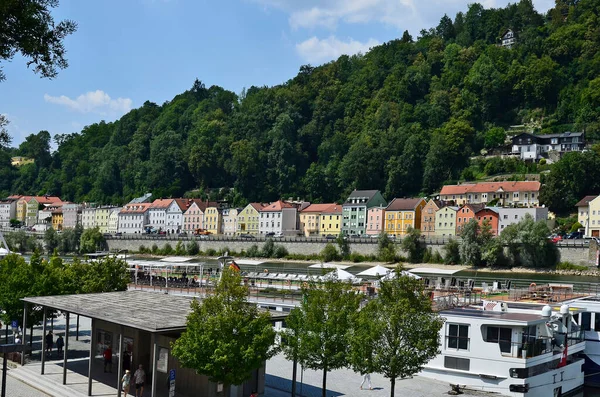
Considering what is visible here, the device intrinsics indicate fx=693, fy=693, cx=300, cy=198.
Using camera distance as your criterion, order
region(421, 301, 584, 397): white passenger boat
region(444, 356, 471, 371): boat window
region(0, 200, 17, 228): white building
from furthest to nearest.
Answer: region(0, 200, 17, 228): white building → region(444, 356, 471, 371): boat window → region(421, 301, 584, 397): white passenger boat

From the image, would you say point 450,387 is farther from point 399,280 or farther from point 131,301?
point 131,301

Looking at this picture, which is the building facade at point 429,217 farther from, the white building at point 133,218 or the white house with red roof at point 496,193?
the white building at point 133,218

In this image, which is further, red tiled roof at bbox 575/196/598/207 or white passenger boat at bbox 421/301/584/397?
red tiled roof at bbox 575/196/598/207

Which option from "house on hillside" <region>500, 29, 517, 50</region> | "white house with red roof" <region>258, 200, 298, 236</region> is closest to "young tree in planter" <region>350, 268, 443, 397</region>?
"white house with red roof" <region>258, 200, 298, 236</region>

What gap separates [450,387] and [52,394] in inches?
538

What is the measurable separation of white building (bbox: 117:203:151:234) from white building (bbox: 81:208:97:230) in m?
9.74

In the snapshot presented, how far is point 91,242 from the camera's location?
11206cm

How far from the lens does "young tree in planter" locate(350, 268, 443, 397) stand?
1950cm

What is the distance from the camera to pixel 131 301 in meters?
23.0

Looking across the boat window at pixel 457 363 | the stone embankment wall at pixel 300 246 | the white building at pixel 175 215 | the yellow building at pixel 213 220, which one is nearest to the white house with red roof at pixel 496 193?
the stone embankment wall at pixel 300 246

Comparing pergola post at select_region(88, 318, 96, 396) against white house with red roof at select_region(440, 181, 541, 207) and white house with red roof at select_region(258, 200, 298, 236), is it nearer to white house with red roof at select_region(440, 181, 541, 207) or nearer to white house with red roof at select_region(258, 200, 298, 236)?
white house with red roof at select_region(440, 181, 541, 207)

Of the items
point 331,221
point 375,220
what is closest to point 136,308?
point 375,220

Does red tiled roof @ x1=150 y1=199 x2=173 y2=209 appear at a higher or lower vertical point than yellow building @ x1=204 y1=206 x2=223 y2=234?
higher

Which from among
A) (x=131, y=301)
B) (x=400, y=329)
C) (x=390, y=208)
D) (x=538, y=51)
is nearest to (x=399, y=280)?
(x=400, y=329)
